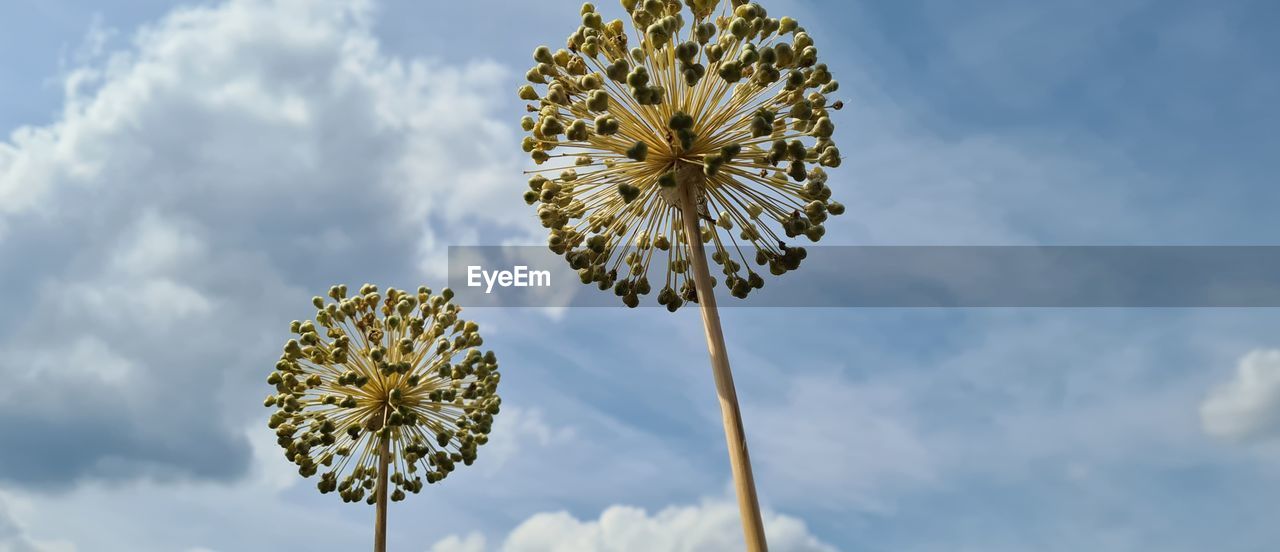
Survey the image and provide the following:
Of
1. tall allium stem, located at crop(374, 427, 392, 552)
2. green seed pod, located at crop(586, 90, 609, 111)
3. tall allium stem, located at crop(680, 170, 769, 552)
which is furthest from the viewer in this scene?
tall allium stem, located at crop(374, 427, 392, 552)

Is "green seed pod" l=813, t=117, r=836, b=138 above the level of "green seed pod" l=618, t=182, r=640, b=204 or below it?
above

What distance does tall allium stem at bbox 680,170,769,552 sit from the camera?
660 cm

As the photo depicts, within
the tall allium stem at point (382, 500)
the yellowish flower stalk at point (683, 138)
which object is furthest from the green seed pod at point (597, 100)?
the tall allium stem at point (382, 500)

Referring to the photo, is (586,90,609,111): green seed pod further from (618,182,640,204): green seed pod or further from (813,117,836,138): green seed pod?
(813,117,836,138): green seed pod

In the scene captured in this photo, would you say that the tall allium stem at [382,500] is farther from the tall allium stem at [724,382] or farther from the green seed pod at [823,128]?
the green seed pod at [823,128]

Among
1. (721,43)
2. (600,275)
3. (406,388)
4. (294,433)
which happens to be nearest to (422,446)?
(406,388)

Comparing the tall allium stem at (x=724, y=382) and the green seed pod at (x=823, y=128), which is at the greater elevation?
the green seed pod at (x=823, y=128)

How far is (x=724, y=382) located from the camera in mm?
7172

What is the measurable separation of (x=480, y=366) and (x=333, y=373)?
1.80 m

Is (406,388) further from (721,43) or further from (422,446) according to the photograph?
(721,43)

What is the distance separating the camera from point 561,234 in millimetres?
8266

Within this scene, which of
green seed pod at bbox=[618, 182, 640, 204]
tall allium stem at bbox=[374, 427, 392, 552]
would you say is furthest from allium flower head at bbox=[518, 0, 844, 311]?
tall allium stem at bbox=[374, 427, 392, 552]

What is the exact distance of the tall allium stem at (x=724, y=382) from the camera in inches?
260

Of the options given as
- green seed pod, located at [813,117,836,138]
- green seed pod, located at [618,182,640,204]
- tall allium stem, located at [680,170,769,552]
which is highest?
green seed pod, located at [813,117,836,138]
